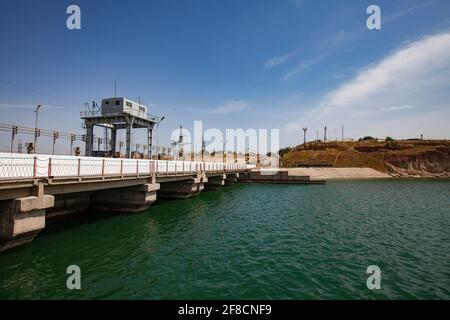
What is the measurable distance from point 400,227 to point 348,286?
14134 millimetres

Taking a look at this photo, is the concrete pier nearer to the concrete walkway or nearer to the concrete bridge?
the concrete bridge

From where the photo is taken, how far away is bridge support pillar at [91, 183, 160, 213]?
1022 inches

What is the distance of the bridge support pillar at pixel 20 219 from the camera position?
1352cm

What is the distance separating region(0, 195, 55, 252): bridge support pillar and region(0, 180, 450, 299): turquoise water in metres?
0.75

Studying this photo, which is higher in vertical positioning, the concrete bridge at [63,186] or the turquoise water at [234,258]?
the concrete bridge at [63,186]

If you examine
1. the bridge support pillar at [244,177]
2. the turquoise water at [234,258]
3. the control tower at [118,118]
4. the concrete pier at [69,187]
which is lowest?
the turquoise water at [234,258]

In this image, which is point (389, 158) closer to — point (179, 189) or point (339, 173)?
point (339, 173)

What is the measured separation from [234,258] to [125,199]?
53.4 ft

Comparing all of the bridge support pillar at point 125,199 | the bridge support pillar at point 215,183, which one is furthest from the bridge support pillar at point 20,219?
the bridge support pillar at point 215,183

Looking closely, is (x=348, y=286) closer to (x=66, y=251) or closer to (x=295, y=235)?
(x=295, y=235)

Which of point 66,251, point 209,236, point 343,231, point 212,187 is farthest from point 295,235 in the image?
point 212,187

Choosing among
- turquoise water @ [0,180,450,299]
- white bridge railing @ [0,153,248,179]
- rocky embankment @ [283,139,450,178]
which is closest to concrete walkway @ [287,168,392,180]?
rocky embankment @ [283,139,450,178]

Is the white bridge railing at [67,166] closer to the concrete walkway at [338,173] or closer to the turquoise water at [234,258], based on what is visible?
the turquoise water at [234,258]

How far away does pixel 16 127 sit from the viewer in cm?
2341
